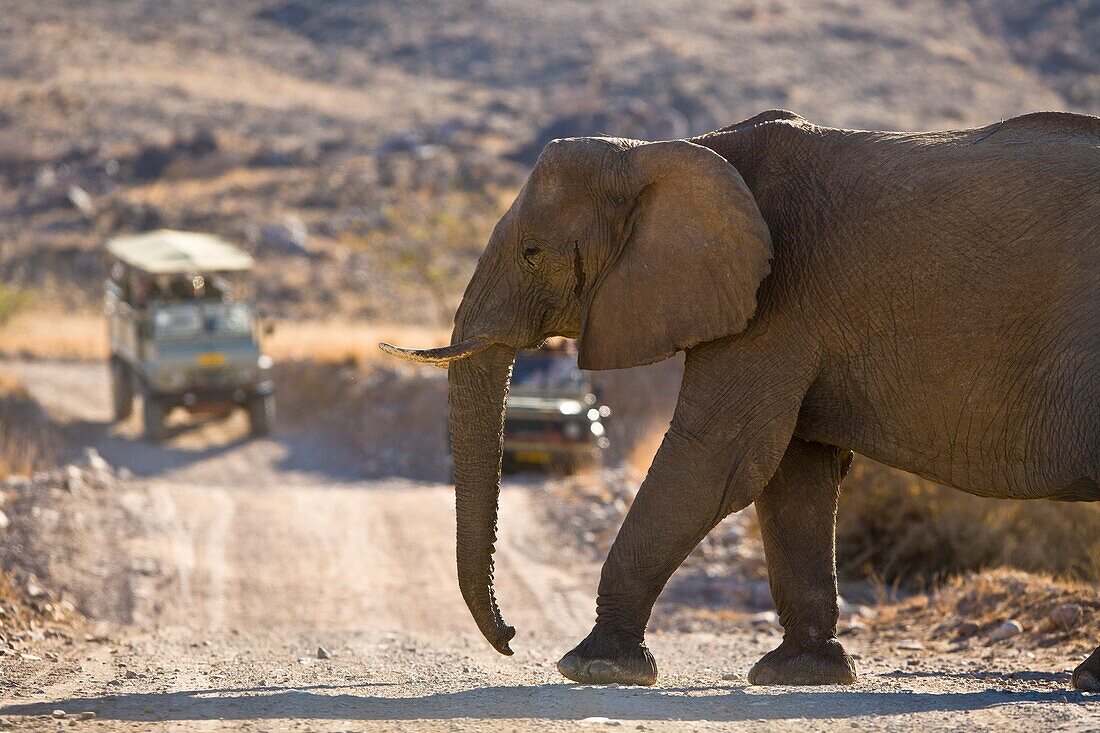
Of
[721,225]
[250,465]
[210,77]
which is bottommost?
[250,465]

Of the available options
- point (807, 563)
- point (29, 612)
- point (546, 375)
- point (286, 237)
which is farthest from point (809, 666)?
point (286, 237)

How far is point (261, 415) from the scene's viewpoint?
2441 centimetres

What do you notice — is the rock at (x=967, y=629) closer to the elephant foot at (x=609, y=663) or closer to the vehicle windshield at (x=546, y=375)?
the elephant foot at (x=609, y=663)

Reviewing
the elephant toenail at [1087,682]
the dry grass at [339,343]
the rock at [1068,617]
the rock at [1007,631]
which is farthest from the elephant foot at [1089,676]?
the dry grass at [339,343]

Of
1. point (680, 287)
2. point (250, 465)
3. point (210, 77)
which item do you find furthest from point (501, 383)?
point (210, 77)

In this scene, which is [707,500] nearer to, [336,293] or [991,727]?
[991,727]

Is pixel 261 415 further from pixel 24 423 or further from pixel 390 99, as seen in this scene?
pixel 390 99

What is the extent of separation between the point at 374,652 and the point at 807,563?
323 cm

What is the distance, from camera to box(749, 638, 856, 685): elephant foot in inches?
319

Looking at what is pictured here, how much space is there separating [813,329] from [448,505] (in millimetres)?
10025

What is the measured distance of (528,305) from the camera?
793 centimetres

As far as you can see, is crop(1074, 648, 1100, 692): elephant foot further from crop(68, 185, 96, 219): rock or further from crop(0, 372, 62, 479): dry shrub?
crop(68, 185, 96, 219): rock

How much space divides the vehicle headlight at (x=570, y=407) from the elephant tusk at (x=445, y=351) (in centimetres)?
1218

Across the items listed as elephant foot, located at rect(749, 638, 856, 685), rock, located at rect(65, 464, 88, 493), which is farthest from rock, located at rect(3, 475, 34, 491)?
elephant foot, located at rect(749, 638, 856, 685)
